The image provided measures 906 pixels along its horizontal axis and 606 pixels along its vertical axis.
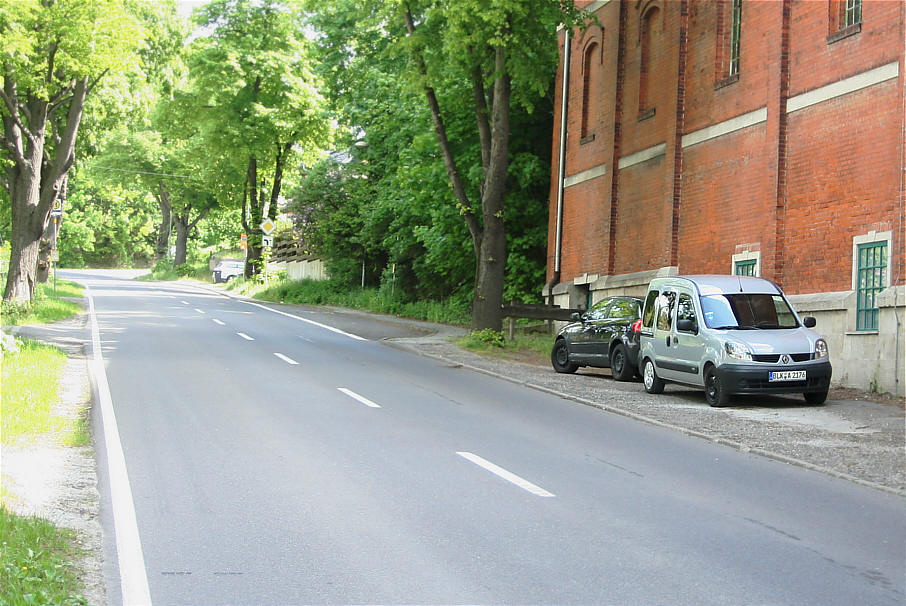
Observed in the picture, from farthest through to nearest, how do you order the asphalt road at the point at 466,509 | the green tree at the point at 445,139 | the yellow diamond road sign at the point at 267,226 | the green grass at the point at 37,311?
1. the yellow diamond road sign at the point at 267,226
2. the green grass at the point at 37,311
3. the green tree at the point at 445,139
4. the asphalt road at the point at 466,509

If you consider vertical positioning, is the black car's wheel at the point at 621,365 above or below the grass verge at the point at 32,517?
above

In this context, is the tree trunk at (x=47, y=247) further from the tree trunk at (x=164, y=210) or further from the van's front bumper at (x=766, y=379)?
the van's front bumper at (x=766, y=379)

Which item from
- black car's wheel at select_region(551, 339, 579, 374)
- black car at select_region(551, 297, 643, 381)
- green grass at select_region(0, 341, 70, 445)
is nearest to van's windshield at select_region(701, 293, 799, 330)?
black car at select_region(551, 297, 643, 381)

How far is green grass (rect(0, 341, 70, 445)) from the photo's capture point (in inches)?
419

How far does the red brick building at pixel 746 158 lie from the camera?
16.5 m

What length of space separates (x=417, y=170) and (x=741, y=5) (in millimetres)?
11301

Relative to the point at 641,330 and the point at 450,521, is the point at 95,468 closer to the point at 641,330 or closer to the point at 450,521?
the point at 450,521

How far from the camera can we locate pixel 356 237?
45219 millimetres

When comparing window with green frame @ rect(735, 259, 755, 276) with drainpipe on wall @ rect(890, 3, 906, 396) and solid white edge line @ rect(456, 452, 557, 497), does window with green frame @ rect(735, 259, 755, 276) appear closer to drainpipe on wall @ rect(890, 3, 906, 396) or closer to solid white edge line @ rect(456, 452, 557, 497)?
drainpipe on wall @ rect(890, 3, 906, 396)

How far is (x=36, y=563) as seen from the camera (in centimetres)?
576

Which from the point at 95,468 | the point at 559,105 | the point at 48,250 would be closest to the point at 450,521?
the point at 95,468

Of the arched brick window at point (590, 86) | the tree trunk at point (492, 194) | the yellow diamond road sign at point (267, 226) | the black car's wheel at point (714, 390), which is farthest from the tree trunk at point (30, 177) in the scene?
the yellow diamond road sign at point (267, 226)

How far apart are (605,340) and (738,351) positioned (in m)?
4.98

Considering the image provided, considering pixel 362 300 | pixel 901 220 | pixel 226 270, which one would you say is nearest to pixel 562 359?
pixel 901 220
